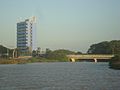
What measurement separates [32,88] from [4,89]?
12.0 ft

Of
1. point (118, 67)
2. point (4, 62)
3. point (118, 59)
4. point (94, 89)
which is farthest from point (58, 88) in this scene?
point (4, 62)

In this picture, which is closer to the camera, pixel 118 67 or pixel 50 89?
pixel 50 89

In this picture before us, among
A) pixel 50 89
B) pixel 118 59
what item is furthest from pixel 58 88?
pixel 118 59

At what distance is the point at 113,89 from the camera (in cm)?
4409

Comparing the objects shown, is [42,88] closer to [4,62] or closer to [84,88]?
[84,88]

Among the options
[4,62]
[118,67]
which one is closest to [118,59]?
[118,67]

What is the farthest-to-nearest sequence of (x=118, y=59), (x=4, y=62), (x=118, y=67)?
(x=4, y=62), (x=118, y=59), (x=118, y=67)

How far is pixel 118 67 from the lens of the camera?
102500 mm

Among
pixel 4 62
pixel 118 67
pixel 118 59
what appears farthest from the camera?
pixel 4 62

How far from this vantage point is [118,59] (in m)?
124

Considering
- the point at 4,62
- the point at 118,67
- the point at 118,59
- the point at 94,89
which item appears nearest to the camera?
the point at 94,89

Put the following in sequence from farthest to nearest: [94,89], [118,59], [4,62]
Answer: [4,62]
[118,59]
[94,89]

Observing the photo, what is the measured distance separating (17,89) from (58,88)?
210 inches

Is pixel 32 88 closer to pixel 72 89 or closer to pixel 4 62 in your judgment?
pixel 72 89
